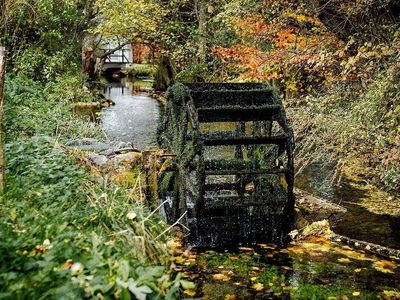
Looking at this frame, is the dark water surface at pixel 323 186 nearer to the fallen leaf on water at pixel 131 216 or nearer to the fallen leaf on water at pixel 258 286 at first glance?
the fallen leaf on water at pixel 258 286

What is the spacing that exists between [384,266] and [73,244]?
4274 mm

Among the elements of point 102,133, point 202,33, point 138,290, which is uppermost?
point 202,33

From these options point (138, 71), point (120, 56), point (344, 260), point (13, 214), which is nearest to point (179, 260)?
point (344, 260)

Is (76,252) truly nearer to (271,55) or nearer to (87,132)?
(87,132)

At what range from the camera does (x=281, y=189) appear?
7773 mm

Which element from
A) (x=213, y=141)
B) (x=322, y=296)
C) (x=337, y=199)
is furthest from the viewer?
(x=337, y=199)

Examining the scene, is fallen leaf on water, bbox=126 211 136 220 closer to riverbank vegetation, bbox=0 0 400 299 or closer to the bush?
riverbank vegetation, bbox=0 0 400 299

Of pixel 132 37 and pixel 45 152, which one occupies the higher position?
pixel 132 37

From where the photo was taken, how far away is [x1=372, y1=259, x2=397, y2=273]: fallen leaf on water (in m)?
5.87

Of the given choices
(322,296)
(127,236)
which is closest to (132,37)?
(322,296)

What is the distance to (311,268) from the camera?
5969mm

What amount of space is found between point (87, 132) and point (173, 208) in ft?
8.42

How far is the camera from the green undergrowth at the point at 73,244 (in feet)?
7.94

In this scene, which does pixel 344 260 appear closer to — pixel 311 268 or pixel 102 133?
pixel 311 268
